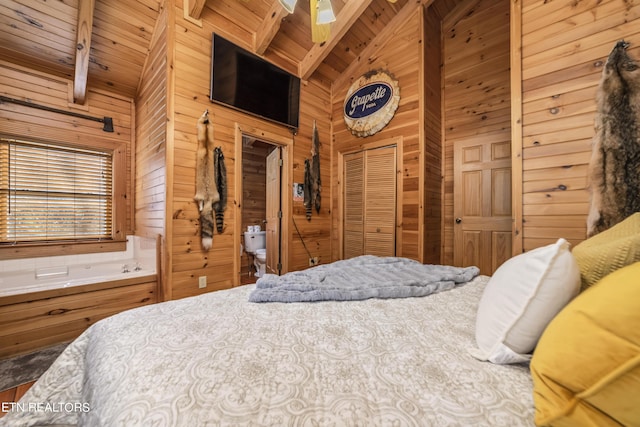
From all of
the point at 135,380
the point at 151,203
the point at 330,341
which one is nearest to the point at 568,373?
the point at 330,341

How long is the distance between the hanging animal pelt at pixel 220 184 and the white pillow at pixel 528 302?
8.28 ft

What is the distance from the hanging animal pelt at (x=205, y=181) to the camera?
254cm

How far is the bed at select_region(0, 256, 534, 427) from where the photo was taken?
0.52m

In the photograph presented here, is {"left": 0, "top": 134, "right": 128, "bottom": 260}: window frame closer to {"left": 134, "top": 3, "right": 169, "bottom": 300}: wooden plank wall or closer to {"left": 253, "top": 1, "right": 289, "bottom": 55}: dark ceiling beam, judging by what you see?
{"left": 134, "top": 3, "right": 169, "bottom": 300}: wooden plank wall

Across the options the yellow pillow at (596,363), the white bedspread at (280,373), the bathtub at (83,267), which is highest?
the yellow pillow at (596,363)

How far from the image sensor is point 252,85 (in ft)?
9.74

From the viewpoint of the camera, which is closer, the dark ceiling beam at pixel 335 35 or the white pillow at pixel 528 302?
the white pillow at pixel 528 302

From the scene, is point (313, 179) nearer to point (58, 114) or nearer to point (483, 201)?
point (483, 201)

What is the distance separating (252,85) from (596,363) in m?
3.39

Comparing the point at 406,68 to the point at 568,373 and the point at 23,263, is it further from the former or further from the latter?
the point at 23,263

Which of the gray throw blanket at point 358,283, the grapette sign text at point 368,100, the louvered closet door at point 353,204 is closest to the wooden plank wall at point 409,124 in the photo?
the grapette sign text at point 368,100

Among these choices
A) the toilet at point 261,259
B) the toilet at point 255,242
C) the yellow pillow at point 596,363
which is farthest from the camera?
the toilet at point 255,242

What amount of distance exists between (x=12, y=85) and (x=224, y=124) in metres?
2.19

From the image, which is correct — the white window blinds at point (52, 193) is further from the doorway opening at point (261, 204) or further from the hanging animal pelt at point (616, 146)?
the hanging animal pelt at point (616, 146)
